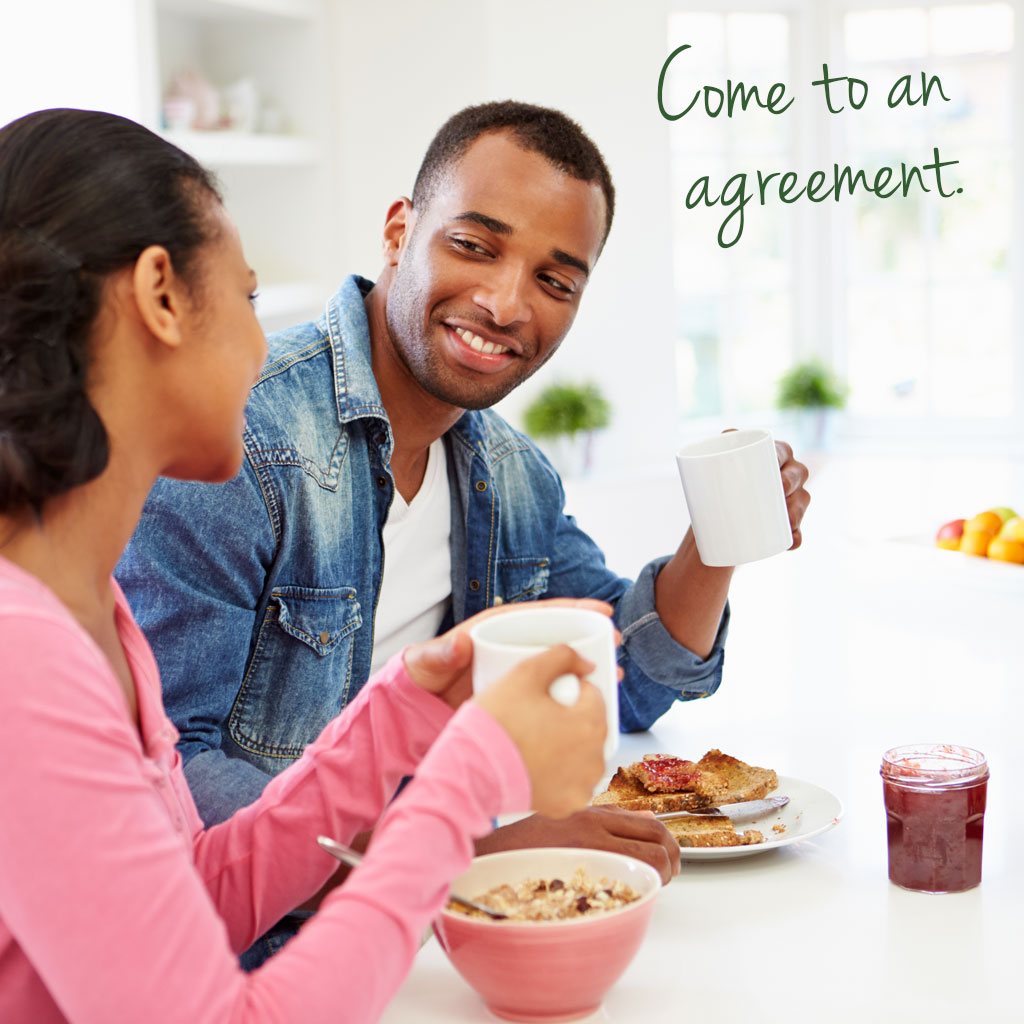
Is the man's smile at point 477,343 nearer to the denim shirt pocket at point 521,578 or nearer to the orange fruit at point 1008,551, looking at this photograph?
the denim shirt pocket at point 521,578

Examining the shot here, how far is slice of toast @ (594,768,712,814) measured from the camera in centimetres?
116

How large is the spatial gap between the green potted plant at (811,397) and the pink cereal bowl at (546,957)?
4709 mm

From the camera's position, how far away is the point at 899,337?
554 cm

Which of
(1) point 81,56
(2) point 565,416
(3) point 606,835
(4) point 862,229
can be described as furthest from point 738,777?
(4) point 862,229

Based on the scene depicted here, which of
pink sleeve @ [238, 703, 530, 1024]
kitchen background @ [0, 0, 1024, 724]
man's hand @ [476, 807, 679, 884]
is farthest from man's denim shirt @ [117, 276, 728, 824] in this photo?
kitchen background @ [0, 0, 1024, 724]

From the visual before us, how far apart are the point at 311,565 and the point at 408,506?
0.24 metres

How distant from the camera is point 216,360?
775mm

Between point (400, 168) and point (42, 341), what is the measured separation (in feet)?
12.7

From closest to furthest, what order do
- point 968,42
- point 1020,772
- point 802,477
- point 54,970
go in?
point 54,970 < point 1020,772 < point 802,477 < point 968,42

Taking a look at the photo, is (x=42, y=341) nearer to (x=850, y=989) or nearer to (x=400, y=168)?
(x=850, y=989)

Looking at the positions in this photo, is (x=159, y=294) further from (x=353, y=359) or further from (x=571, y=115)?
(x=571, y=115)

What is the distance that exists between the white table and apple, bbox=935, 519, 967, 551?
201 millimetres

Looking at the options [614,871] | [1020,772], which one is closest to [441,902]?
[614,871]

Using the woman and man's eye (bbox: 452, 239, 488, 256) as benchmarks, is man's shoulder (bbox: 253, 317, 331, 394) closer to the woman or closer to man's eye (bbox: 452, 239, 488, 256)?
man's eye (bbox: 452, 239, 488, 256)
